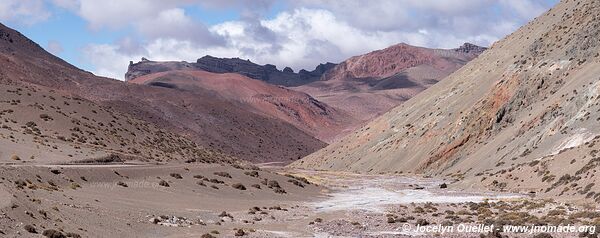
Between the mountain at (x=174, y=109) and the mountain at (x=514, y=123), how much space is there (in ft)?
128

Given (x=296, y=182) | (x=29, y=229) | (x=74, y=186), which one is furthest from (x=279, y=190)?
(x=29, y=229)

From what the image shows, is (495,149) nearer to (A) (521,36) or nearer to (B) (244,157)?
(A) (521,36)

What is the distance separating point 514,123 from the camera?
78812 mm

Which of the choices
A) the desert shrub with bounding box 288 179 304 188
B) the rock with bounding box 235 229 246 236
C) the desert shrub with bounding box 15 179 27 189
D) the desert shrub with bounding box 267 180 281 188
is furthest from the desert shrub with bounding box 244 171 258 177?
the rock with bounding box 235 229 246 236

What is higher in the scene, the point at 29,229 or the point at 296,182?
the point at 296,182

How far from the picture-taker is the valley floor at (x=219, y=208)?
28797 mm

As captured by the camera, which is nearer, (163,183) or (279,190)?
(163,183)

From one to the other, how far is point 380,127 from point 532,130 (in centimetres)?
4831

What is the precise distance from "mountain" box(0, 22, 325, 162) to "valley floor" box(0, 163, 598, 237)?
8414 cm

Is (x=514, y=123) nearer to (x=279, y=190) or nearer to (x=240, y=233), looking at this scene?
(x=279, y=190)

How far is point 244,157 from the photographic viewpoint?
155125 mm

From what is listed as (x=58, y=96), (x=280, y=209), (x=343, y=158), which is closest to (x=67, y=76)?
(x=58, y=96)

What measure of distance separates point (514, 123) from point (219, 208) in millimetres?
49097

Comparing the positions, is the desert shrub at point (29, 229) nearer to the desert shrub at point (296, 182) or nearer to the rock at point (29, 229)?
the rock at point (29, 229)
